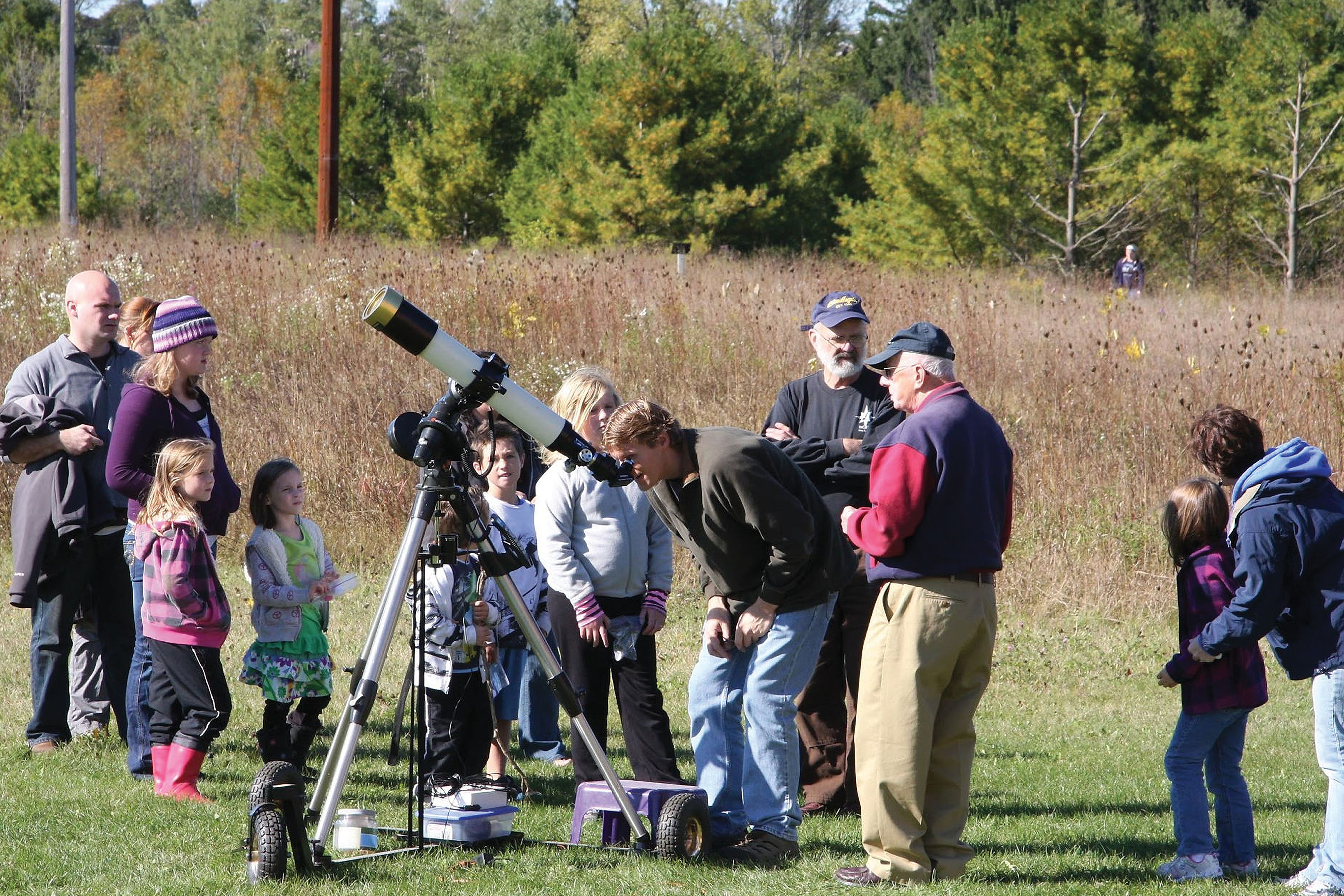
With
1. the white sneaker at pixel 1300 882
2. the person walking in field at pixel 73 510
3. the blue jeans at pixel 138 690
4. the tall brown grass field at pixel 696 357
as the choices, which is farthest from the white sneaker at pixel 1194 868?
the tall brown grass field at pixel 696 357

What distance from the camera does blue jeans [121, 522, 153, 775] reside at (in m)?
5.70

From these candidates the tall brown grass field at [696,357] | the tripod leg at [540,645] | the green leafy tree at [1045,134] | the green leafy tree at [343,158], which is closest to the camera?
the tripod leg at [540,645]

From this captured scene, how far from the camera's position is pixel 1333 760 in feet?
14.5

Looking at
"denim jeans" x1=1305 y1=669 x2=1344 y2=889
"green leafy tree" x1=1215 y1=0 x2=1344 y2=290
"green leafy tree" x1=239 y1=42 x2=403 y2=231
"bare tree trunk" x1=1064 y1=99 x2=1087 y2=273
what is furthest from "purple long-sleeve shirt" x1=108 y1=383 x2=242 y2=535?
"green leafy tree" x1=239 y1=42 x2=403 y2=231

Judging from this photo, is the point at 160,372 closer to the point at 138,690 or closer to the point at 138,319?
the point at 138,319

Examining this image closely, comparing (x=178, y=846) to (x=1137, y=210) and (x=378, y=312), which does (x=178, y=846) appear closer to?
→ (x=378, y=312)

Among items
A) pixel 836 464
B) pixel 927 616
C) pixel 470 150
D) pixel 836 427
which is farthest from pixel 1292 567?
pixel 470 150

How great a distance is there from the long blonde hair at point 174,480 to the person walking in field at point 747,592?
1.94 m

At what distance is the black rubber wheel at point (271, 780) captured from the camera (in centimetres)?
401

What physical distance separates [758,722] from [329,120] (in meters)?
15.6

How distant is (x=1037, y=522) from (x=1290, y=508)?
598cm

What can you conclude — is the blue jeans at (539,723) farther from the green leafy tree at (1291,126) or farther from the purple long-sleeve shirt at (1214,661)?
the green leafy tree at (1291,126)

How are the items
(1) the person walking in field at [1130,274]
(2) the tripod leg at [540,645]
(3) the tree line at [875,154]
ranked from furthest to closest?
(3) the tree line at [875,154] → (1) the person walking in field at [1130,274] → (2) the tripod leg at [540,645]

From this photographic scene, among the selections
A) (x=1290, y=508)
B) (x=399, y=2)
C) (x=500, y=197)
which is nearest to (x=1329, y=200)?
(x=500, y=197)
